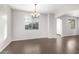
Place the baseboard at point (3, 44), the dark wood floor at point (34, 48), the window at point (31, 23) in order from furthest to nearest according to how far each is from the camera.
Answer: the window at point (31, 23)
the dark wood floor at point (34, 48)
the baseboard at point (3, 44)

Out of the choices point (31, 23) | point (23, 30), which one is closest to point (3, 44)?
point (23, 30)

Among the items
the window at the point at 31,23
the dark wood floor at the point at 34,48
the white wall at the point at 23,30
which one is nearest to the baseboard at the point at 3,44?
the dark wood floor at the point at 34,48

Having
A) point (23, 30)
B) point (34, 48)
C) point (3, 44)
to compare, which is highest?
point (23, 30)

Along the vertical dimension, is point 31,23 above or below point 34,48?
above

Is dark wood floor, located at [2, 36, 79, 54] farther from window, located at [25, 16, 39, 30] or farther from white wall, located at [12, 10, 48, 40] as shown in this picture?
window, located at [25, 16, 39, 30]

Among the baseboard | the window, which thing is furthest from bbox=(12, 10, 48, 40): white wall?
the baseboard

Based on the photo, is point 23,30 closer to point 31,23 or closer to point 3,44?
point 31,23

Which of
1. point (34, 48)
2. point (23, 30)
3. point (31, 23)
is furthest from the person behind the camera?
point (34, 48)

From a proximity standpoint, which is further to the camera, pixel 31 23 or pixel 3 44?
pixel 31 23

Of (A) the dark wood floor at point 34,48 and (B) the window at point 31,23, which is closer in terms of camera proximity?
(A) the dark wood floor at point 34,48

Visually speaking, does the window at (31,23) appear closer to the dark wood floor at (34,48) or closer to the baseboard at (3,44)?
the dark wood floor at (34,48)

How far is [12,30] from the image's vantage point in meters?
1.92
